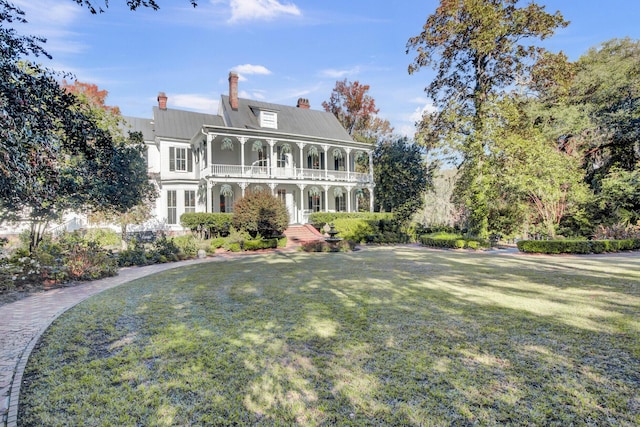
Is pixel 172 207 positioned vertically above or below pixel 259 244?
above

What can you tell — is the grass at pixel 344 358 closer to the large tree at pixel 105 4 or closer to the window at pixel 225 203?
the large tree at pixel 105 4

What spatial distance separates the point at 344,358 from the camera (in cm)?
373

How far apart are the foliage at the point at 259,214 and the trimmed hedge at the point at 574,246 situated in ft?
36.8

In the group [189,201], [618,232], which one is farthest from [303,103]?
[618,232]

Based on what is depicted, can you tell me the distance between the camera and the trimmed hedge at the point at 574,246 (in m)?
13.2

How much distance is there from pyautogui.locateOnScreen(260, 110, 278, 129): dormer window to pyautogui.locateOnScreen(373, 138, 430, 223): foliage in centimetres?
927

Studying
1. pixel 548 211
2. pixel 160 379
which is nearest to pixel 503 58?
pixel 548 211

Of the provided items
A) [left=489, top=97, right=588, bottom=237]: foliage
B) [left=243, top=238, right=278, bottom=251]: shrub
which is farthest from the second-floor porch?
[left=489, top=97, right=588, bottom=237]: foliage

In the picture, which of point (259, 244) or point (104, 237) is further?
point (104, 237)

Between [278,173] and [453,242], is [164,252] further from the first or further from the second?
[453,242]

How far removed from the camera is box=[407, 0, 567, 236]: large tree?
16703 millimetres

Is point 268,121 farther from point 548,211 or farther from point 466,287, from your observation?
point 466,287

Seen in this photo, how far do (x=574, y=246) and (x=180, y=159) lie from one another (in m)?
23.4

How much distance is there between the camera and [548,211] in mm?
16984
